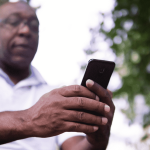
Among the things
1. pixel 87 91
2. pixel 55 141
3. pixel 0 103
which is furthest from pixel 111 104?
pixel 0 103

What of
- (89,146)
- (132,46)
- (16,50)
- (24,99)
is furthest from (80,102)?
(132,46)

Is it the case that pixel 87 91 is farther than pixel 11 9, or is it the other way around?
pixel 11 9

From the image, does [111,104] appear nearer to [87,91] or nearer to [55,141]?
A: [87,91]

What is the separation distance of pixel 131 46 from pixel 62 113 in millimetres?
2220

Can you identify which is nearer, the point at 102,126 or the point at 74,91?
the point at 74,91

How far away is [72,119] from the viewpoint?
0.53 meters

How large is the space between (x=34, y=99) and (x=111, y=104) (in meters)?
0.44

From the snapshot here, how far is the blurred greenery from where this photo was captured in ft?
8.04

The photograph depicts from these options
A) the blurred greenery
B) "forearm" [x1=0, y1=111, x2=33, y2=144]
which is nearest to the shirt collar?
"forearm" [x1=0, y1=111, x2=33, y2=144]

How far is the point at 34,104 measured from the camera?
1.85 feet

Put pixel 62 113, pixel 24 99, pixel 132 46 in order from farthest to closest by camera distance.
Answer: pixel 132 46
pixel 24 99
pixel 62 113

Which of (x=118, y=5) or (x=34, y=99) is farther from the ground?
(x=118, y=5)

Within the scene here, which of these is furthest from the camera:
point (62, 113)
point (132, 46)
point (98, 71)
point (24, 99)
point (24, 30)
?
point (132, 46)

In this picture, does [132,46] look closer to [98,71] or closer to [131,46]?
[131,46]
